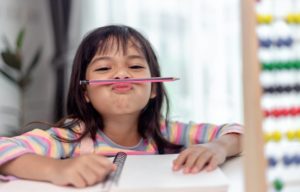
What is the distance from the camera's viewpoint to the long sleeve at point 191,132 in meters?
0.98

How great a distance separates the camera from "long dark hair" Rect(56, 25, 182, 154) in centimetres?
98

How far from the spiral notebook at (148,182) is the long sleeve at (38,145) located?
Result: 0.06 meters

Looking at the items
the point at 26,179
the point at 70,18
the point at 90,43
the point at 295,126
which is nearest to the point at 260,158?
the point at 295,126

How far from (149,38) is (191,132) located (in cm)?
141

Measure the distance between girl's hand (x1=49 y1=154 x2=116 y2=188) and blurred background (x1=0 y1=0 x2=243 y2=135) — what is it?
5.60 feet

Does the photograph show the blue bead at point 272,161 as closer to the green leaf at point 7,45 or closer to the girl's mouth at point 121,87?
the girl's mouth at point 121,87

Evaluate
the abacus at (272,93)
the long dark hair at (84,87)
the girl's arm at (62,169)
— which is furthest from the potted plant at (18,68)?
the abacus at (272,93)

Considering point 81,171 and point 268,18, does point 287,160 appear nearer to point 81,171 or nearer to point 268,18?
point 268,18

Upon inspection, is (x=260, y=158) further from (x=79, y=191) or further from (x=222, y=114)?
(x=222, y=114)

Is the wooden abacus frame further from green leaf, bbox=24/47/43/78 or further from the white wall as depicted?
the white wall

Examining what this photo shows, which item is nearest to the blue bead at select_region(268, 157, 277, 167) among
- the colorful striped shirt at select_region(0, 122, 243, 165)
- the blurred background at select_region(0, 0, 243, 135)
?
the colorful striped shirt at select_region(0, 122, 243, 165)

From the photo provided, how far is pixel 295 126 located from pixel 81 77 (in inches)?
23.5

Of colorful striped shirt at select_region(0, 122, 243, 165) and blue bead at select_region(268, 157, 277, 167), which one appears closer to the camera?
blue bead at select_region(268, 157, 277, 167)

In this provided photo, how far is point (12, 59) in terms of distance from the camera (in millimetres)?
2223
